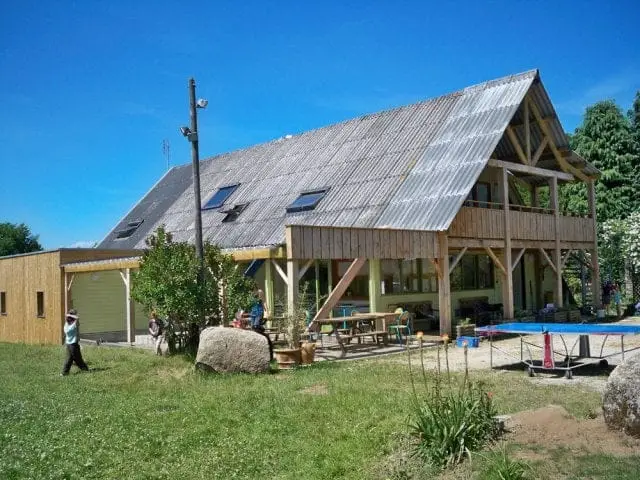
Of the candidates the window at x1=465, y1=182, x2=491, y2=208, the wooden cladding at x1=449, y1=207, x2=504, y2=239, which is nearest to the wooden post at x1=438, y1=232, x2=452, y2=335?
the wooden cladding at x1=449, y1=207, x2=504, y2=239

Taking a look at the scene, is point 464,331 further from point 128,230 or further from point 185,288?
point 128,230

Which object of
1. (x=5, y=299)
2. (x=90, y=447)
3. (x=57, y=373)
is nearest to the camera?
(x=90, y=447)

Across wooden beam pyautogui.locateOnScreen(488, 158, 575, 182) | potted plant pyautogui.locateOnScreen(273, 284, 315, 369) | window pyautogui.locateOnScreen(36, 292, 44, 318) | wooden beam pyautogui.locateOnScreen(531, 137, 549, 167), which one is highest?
wooden beam pyautogui.locateOnScreen(531, 137, 549, 167)

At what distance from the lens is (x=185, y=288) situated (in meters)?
14.1

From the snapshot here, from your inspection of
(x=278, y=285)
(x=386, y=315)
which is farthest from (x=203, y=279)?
(x=278, y=285)

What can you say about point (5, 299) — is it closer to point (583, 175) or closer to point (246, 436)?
point (246, 436)

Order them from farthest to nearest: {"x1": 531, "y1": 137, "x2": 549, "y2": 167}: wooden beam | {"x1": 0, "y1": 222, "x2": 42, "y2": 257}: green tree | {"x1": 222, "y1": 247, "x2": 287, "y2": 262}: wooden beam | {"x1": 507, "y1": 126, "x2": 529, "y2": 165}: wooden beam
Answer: {"x1": 0, "y1": 222, "x2": 42, "y2": 257}: green tree
{"x1": 531, "y1": 137, "x2": 549, "y2": 167}: wooden beam
{"x1": 507, "y1": 126, "x2": 529, "y2": 165}: wooden beam
{"x1": 222, "y1": 247, "x2": 287, "y2": 262}: wooden beam

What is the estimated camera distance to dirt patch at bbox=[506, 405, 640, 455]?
19.9 ft

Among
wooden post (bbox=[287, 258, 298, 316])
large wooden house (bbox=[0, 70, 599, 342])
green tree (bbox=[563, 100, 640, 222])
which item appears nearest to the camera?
wooden post (bbox=[287, 258, 298, 316])

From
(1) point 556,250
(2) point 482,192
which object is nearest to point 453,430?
(2) point 482,192

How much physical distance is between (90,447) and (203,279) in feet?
23.7

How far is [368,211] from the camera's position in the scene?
19656mm

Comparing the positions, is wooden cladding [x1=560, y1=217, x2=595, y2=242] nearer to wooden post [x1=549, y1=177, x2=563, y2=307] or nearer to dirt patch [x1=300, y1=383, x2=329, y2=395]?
wooden post [x1=549, y1=177, x2=563, y2=307]

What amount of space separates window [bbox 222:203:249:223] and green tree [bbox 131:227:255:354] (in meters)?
9.35
